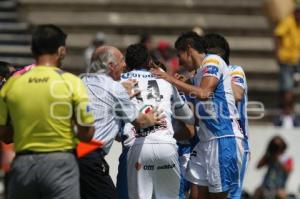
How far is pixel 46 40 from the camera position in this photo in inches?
351

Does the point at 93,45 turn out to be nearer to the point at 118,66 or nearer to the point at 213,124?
the point at 213,124

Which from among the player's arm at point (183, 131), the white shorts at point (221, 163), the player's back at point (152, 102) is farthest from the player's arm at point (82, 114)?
the player's arm at point (183, 131)

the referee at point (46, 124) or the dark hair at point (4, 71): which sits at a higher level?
the dark hair at point (4, 71)

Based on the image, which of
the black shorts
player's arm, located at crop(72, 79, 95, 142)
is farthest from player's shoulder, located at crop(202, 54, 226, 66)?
player's arm, located at crop(72, 79, 95, 142)

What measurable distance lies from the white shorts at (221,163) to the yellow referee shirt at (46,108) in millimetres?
2608

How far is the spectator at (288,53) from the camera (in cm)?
1856

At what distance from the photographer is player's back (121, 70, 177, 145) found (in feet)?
36.1

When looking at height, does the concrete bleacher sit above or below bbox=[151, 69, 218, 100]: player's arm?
above

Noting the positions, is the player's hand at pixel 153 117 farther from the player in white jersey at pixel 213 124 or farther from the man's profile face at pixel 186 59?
the man's profile face at pixel 186 59

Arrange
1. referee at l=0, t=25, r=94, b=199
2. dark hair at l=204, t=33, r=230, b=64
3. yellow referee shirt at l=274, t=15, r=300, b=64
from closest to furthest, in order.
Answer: referee at l=0, t=25, r=94, b=199, dark hair at l=204, t=33, r=230, b=64, yellow referee shirt at l=274, t=15, r=300, b=64

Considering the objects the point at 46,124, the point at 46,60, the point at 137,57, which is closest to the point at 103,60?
the point at 137,57

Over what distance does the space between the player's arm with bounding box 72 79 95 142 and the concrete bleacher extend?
36.9 feet

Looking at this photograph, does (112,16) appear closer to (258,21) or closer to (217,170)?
(258,21)

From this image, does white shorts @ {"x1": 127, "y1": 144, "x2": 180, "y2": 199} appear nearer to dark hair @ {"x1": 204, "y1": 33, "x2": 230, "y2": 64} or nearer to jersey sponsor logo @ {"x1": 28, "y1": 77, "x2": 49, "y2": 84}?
dark hair @ {"x1": 204, "y1": 33, "x2": 230, "y2": 64}
